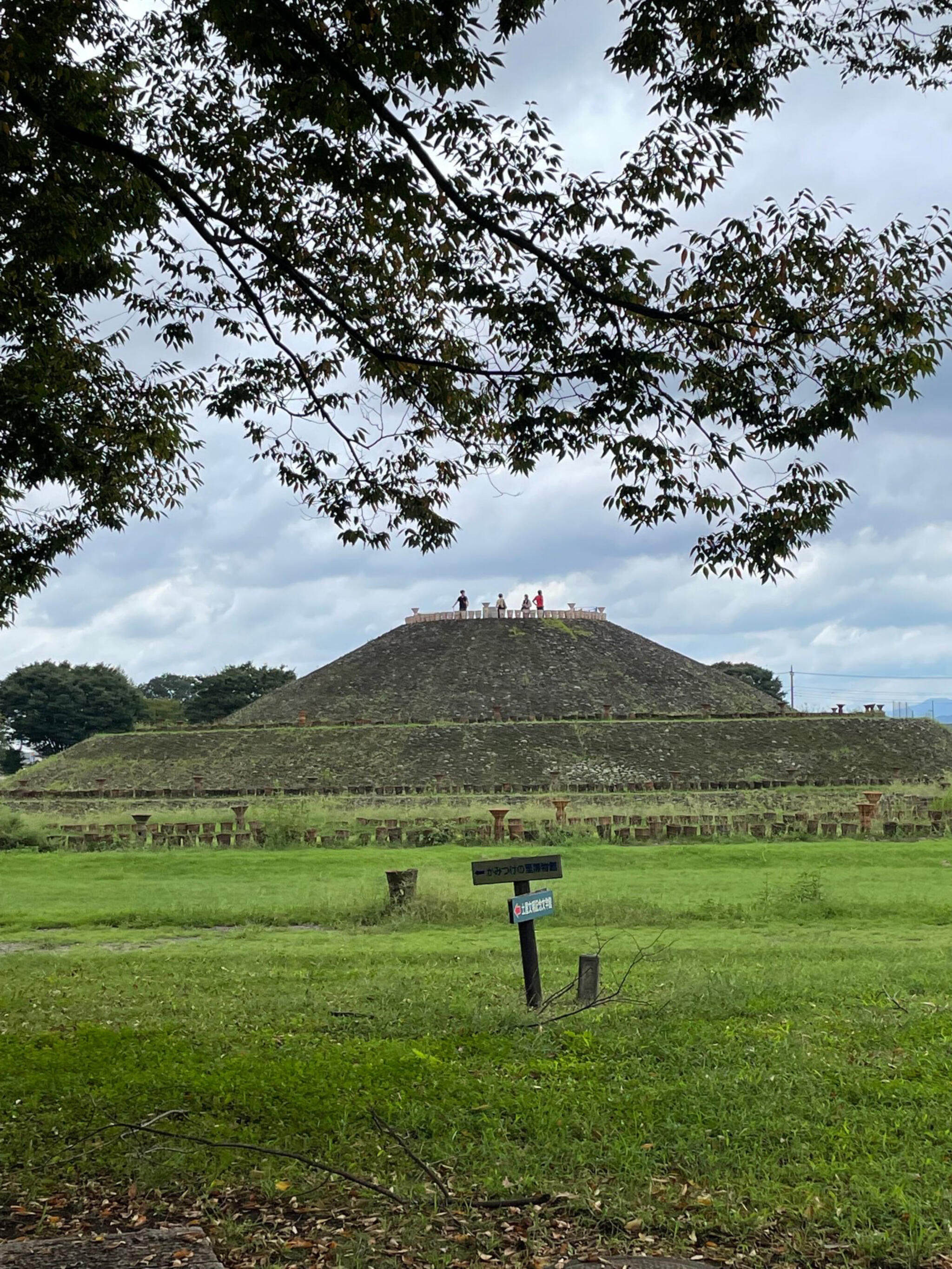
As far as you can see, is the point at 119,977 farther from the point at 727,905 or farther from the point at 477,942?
the point at 727,905

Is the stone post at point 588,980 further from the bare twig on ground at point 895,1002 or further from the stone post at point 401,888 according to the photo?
the stone post at point 401,888

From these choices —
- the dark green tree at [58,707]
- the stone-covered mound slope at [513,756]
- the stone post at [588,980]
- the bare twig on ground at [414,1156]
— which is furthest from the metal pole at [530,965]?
the dark green tree at [58,707]

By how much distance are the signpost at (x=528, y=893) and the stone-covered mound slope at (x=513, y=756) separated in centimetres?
2683

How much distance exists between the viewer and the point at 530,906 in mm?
7668

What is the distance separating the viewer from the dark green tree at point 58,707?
66625 millimetres

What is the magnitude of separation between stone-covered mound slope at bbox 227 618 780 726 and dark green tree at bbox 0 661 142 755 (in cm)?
1504

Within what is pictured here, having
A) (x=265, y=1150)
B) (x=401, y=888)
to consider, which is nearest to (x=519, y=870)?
(x=265, y=1150)

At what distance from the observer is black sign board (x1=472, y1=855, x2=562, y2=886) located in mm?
7848

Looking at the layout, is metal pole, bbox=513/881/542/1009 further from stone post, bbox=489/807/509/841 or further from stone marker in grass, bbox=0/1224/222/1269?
stone post, bbox=489/807/509/841

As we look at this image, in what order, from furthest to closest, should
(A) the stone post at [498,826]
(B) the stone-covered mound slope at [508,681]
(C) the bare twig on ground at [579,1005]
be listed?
(B) the stone-covered mound slope at [508,681], (A) the stone post at [498,826], (C) the bare twig on ground at [579,1005]

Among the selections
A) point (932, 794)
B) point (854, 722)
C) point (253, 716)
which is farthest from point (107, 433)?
point (253, 716)

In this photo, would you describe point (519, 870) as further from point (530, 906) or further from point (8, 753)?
point (8, 753)

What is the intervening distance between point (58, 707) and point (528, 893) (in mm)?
64276

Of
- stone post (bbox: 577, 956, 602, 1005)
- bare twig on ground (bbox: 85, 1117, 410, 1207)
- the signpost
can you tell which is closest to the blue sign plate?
the signpost
